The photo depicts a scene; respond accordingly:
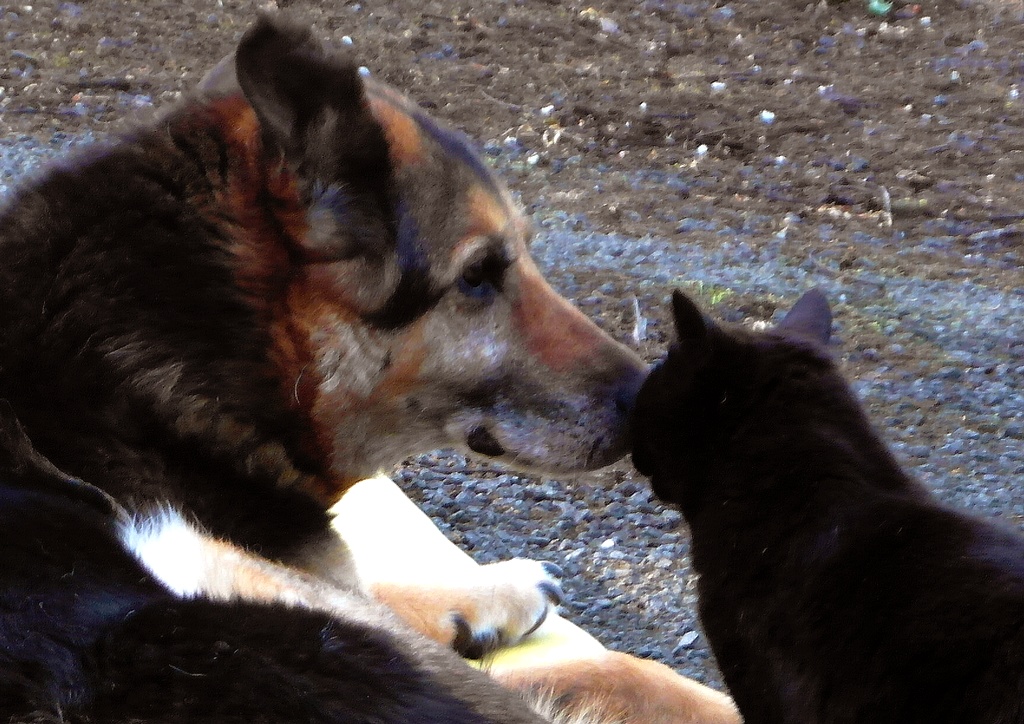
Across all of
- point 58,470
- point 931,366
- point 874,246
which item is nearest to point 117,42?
point 874,246

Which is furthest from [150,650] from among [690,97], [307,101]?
[690,97]

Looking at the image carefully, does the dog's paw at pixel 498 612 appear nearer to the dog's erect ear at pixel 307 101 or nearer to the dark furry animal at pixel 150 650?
the dark furry animal at pixel 150 650

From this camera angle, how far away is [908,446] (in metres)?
4.67

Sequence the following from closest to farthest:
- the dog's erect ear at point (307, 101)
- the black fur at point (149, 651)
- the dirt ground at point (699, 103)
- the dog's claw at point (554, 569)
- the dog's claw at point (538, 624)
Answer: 1. the black fur at point (149, 651)
2. the dog's erect ear at point (307, 101)
3. the dog's claw at point (538, 624)
4. the dog's claw at point (554, 569)
5. the dirt ground at point (699, 103)

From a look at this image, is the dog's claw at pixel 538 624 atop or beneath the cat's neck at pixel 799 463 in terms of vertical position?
beneath

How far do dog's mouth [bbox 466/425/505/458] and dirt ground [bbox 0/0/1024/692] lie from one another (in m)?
2.11

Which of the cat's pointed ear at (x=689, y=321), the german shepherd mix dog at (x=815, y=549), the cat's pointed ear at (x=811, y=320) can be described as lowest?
the german shepherd mix dog at (x=815, y=549)

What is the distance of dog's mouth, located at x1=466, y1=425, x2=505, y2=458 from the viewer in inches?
128

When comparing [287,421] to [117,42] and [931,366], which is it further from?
[117,42]

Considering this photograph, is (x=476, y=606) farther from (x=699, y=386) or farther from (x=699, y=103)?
(x=699, y=103)

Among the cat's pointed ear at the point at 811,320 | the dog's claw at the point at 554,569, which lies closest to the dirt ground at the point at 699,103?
the dog's claw at the point at 554,569

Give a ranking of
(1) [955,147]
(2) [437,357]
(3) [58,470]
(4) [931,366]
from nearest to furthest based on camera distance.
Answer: (3) [58,470] → (2) [437,357] → (4) [931,366] → (1) [955,147]

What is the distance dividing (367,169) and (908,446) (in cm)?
276

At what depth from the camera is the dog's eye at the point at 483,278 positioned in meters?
3.11
